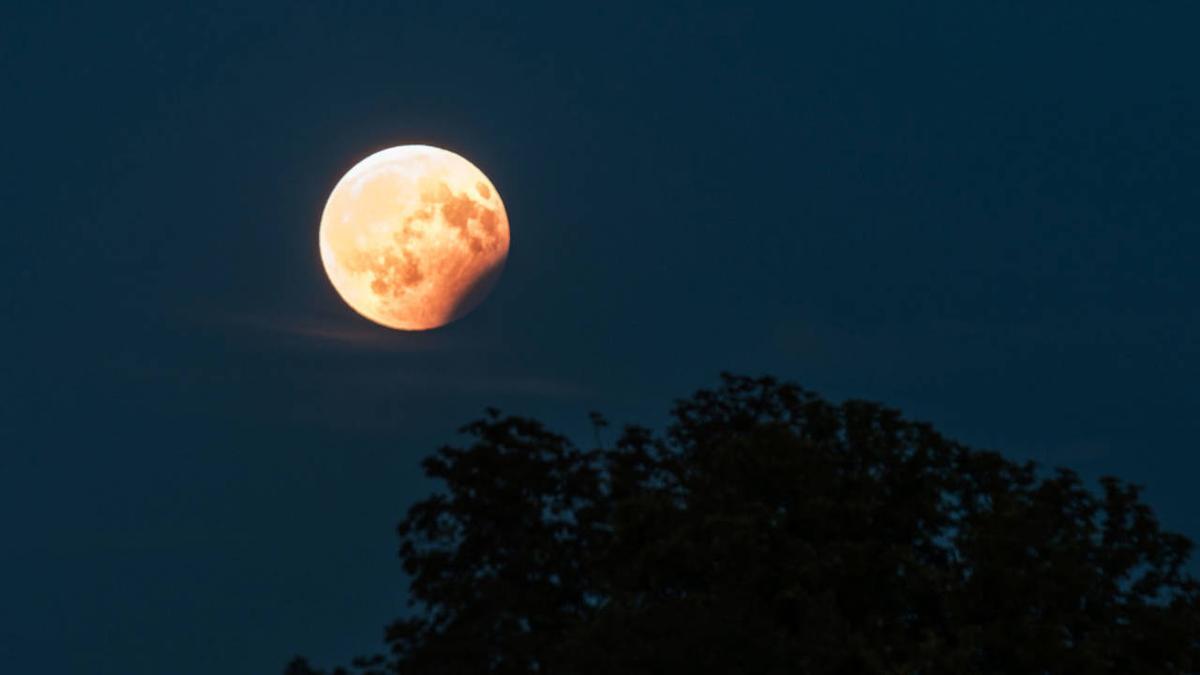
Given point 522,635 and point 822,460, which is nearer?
point 522,635

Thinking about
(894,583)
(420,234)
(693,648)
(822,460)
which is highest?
(420,234)

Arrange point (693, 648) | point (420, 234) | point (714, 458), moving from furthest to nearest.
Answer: point (420, 234), point (714, 458), point (693, 648)

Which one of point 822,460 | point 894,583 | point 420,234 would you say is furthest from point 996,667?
point 420,234

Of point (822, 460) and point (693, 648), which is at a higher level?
point (822, 460)

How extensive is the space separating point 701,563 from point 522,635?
522 cm

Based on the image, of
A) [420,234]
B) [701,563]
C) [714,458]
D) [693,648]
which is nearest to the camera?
[693,648]

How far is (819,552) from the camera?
36.8 m

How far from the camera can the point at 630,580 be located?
1428 inches

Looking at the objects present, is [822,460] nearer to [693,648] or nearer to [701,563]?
[701,563]

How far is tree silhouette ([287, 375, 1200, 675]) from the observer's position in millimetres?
35656

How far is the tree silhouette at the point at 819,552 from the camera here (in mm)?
35656

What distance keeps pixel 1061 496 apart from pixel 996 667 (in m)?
5.71

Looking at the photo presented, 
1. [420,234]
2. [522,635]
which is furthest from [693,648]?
[420,234]

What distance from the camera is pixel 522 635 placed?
32375mm
